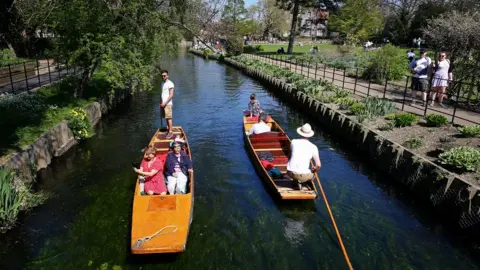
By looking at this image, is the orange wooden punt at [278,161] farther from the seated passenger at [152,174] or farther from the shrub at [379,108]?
the shrub at [379,108]

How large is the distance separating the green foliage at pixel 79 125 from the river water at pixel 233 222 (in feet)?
1.34

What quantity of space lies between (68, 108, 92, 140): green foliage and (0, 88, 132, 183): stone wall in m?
0.22

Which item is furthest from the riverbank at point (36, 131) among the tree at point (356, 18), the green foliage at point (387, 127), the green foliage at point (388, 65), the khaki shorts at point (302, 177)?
the tree at point (356, 18)

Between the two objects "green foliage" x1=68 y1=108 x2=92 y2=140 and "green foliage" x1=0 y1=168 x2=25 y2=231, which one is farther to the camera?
"green foliage" x1=68 y1=108 x2=92 y2=140

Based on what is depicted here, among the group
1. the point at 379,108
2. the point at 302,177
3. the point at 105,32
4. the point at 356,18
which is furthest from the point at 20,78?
the point at 356,18

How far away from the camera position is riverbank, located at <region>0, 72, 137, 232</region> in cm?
811

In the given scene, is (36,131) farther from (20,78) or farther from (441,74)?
(441,74)

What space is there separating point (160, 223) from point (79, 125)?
800 centimetres

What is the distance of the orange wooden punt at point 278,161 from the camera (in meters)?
8.27

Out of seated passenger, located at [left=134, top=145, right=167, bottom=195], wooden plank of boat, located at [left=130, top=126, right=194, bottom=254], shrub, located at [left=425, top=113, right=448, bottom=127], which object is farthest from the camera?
shrub, located at [left=425, top=113, right=448, bottom=127]

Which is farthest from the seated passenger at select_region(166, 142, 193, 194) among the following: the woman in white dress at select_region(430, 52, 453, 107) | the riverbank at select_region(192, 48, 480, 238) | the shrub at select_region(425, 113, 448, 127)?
the woman in white dress at select_region(430, 52, 453, 107)

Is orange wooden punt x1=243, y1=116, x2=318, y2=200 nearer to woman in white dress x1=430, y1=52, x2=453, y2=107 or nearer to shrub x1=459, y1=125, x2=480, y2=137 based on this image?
shrub x1=459, y1=125, x2=480, y2=137

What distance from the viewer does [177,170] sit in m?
8.24

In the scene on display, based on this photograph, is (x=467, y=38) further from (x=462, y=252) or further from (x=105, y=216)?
(x=105, y=216)
